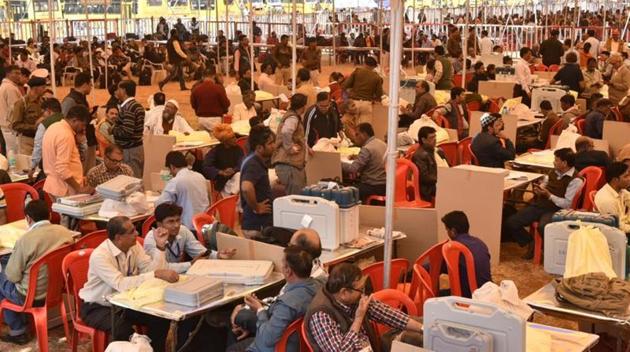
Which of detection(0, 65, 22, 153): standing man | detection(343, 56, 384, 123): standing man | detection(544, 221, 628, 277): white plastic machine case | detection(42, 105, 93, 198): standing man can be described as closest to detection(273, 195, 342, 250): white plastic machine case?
detection(544, 221, 628, 277): white plastic machine case

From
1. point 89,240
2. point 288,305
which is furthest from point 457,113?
point 288,305

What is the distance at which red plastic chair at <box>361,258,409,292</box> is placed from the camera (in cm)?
523

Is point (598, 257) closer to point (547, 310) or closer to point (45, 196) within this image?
point (547, 310)

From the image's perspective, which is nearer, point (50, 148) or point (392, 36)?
point (392, 36)

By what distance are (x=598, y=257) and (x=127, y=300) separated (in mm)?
2544

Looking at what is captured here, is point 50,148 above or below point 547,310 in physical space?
above

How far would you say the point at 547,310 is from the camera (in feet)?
15.9

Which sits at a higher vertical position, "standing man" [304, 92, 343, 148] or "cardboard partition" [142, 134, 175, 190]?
"standing man" [304, 92, 343, 148]

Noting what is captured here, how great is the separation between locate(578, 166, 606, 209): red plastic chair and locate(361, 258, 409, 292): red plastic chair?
8.94 ft

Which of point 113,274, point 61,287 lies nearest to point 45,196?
point 61,287

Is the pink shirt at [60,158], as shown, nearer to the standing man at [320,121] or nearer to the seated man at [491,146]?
the standing man at [320,121]

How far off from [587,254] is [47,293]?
3140mm

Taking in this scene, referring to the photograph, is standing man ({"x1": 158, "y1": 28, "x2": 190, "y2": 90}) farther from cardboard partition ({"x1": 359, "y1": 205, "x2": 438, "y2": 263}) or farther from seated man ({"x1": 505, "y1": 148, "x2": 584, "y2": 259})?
cardboard partition ({"x1": 359, "y1": 205, "x2": 438, "y2": 263})

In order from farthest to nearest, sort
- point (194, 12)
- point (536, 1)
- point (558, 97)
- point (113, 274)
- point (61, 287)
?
point (536, 1) < point (194, 12) < point (558, 97) < point (61, 287) < point (113, 274)
